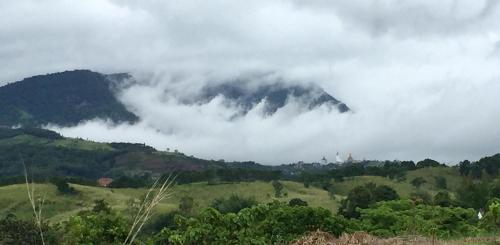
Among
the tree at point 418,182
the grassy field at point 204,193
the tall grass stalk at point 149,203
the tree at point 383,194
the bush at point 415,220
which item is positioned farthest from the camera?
the tree at point 418,182

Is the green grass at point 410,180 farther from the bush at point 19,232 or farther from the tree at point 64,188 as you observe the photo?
the bush at point 19,232

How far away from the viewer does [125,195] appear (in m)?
127

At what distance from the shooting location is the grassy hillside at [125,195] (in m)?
110

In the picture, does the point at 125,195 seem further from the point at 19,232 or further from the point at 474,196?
the point at 19,232

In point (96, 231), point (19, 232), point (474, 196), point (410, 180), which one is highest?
point (410, 180)

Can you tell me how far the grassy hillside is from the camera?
360ft

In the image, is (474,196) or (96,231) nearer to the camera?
(96,231)

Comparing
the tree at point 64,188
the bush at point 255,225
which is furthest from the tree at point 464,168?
the bush at point 255,225

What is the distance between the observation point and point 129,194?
425 ft

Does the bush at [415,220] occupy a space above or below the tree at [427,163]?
below

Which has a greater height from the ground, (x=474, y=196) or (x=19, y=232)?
(x=474, y=196)

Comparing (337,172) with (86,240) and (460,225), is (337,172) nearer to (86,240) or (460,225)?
(460,225)

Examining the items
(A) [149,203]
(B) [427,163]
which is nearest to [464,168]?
(B) [427,163]

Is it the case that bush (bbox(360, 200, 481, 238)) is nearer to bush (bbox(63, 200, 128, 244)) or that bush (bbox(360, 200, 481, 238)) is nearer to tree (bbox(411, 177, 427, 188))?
bush (bbox(63, 200, 128, 244))
